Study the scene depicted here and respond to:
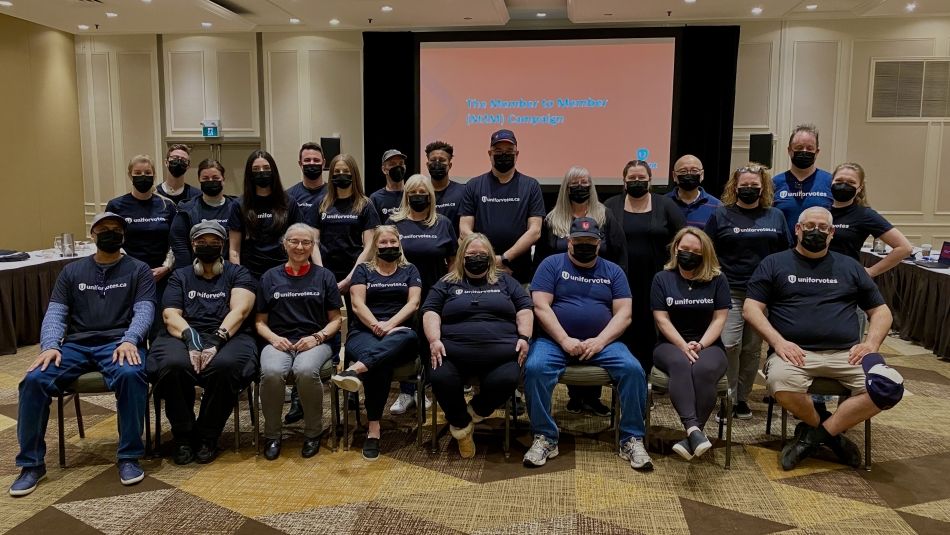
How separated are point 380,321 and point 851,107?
6960 mm

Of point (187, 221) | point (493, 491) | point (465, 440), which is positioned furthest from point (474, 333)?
point (187, 221)

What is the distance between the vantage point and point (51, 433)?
379 centimetres

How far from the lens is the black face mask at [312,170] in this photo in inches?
163

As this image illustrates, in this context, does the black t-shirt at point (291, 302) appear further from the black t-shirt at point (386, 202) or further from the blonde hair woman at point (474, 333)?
the black t-shirt at point (386, 202)

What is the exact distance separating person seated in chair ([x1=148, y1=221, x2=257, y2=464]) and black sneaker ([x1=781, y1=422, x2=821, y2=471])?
9.17 ft

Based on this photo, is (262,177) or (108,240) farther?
(262,177)

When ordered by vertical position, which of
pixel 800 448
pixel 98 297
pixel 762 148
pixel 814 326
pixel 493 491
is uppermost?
pixel 762 148

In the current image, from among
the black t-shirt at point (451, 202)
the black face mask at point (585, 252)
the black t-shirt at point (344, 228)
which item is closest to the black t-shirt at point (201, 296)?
the black t-shirt at point (344, 228)

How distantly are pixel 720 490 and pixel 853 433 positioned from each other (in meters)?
1.26

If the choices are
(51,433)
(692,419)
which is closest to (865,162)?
(692,419)

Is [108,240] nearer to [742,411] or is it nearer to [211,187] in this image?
[211,187]

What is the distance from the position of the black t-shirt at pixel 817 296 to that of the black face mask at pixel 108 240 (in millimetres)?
3416

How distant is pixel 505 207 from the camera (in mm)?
4051

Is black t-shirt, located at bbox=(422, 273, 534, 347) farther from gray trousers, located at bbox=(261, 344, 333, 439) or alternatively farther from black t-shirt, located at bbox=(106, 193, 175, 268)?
black t-shirt, located at bbox=(106, 193, 175, 268)
